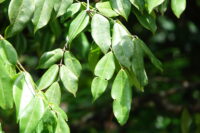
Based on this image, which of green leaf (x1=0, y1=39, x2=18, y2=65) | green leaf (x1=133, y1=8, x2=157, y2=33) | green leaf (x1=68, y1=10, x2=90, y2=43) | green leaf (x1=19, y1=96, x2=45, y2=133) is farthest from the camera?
green leaf (x1=133, y1=8, x2=157, y2=33)

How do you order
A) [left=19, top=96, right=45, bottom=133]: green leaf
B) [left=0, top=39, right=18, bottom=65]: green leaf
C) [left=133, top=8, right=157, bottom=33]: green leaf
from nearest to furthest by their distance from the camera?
[left=19, top=96, right=45, bottom=133]: green leaf, [left=0, top=39, right=18, bottom=65]: green leaf, [left=133, top=8, right=157, bottom=33]: green leaf

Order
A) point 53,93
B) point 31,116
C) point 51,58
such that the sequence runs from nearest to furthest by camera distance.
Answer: point 31,116, point 53,93, point 51,58

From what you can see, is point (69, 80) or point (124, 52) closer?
point (124, 52)

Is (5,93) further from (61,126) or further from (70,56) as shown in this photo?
(70,56)

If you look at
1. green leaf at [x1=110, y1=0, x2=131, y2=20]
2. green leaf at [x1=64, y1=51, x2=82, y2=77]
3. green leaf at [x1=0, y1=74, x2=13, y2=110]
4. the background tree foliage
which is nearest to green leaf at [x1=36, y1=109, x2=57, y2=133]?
the background tree foliage

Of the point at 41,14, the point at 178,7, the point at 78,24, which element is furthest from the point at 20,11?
the point at 178,7

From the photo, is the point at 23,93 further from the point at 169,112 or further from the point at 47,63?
the point at 169,112

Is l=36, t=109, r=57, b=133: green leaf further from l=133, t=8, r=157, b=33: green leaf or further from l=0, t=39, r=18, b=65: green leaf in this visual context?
l=133, t=8, r=157, b=33: green leaf
